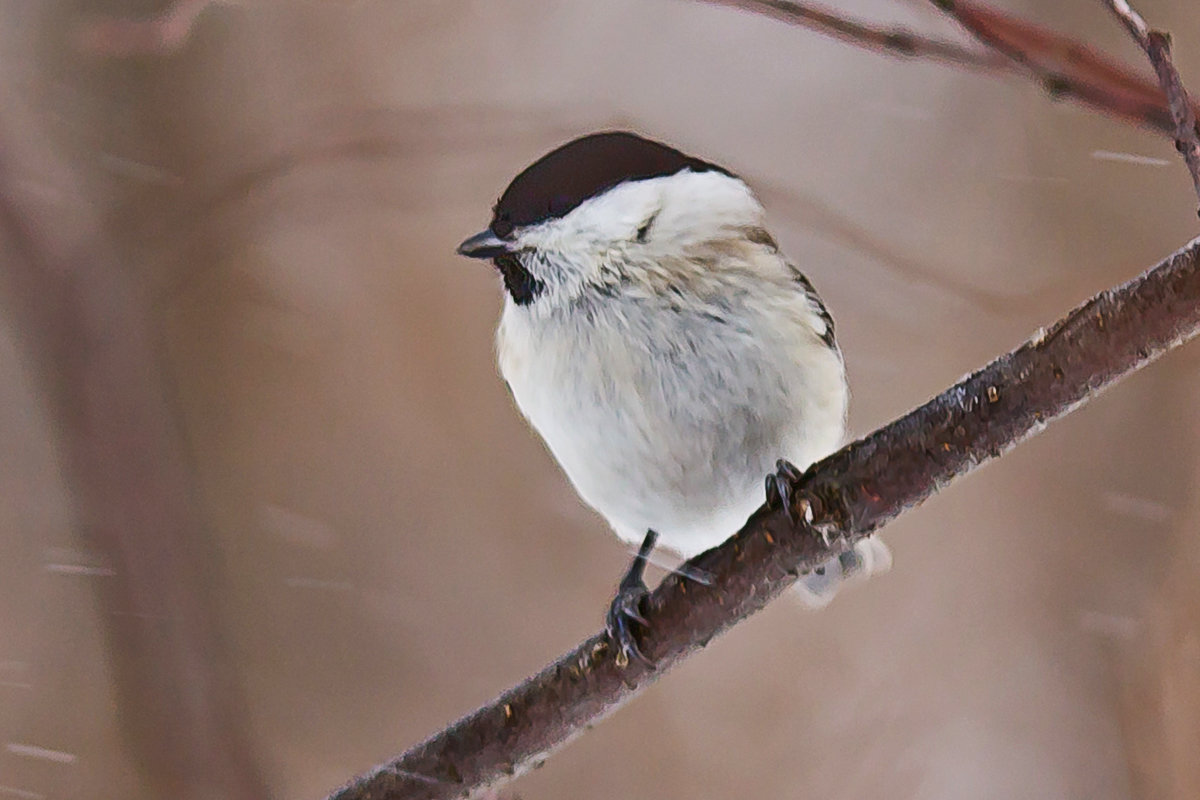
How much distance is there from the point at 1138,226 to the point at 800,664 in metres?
1.07

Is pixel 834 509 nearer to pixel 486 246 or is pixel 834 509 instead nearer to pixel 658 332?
pixel 658 332

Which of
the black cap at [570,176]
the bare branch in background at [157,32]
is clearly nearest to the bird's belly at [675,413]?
the black cap at [570,176]

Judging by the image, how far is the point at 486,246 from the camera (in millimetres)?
1052

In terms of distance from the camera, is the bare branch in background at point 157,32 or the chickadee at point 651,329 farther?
the chickadee at point 651,329

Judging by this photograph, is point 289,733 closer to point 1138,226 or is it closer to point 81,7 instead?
point 81,7

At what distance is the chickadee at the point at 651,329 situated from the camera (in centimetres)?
104

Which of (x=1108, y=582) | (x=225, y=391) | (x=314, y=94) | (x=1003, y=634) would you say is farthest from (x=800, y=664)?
(x=314, y=94)

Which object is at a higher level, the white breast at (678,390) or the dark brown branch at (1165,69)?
the dark brown branch at (1165,69)

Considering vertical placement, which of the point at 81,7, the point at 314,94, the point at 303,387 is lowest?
the point at 303,387

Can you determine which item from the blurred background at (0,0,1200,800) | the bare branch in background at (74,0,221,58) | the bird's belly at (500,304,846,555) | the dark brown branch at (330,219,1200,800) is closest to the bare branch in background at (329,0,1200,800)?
the dark brown branch at (330,219,1200,800)

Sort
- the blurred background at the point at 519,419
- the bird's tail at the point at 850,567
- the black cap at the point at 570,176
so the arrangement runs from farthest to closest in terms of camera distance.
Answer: the blurred background at the point at 519,419 < the bird's tail at the point at 850,567 < the black cap at the point at 570,176

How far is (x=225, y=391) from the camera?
8.20 ft

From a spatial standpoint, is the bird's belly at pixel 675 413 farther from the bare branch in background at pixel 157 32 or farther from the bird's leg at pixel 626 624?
the bare branch in background at pixel 157 32

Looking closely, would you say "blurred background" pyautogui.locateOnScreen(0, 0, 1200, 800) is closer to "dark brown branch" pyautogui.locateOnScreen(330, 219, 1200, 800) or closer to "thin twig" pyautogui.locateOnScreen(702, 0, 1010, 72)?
"dark brown branch" pyautogui.locateOnScreen(330, 219, 1200, 800)
